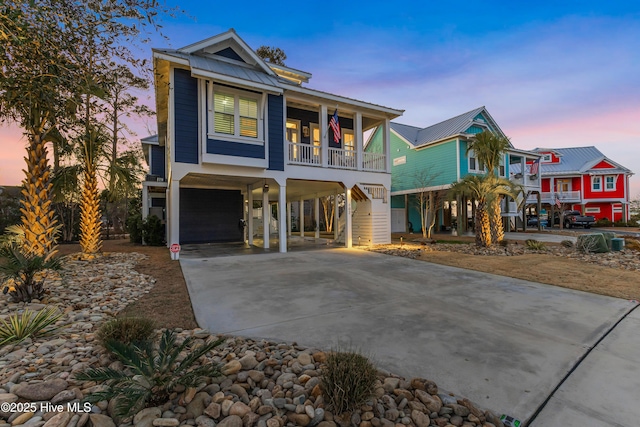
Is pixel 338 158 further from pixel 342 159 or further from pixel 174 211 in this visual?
pixel 174 211

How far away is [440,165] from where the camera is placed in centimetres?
1855

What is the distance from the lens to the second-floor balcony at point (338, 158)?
1176cm

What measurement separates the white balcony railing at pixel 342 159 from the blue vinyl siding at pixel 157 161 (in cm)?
1032

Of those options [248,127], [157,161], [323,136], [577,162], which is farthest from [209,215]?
[577,162]

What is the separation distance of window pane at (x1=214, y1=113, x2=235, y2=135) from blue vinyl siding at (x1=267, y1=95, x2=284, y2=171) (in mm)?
1410

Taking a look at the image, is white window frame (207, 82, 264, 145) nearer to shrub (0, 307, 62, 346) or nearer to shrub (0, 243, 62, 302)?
shrub (0, 243, 62, 302)

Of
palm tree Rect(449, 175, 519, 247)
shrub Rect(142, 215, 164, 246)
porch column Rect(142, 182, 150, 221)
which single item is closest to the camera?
palm tree Rect(449, 175, 519, 247)

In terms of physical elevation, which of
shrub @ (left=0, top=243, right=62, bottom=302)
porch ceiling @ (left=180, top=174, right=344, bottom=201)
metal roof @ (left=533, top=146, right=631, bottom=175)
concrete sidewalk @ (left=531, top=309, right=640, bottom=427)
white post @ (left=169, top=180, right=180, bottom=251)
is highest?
metal roof @ (left=533, top=146, right=631, bottom=175)

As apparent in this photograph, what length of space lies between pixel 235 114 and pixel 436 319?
350 inches

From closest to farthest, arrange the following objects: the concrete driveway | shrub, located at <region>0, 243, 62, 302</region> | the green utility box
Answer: the concrete driveway, shrub, located at <region>0, 243, 62, 302</region>, the green utility box

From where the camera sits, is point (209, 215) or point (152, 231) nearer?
point (152, 231)

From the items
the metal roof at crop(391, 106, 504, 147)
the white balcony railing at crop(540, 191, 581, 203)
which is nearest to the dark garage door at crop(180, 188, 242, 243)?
the metal roof at crop(391, 106, 504, 147)

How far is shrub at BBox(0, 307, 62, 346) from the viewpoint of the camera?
296 cm

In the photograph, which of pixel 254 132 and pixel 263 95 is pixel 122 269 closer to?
pixel 254 132
